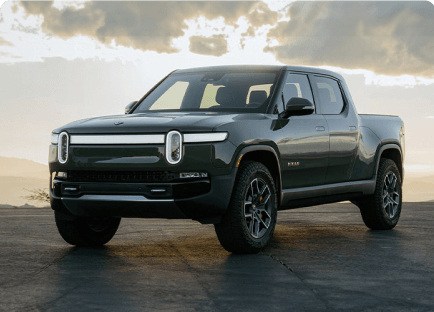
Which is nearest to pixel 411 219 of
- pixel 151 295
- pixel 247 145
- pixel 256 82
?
pixel 256 82

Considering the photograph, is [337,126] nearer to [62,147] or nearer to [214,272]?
[214,272]

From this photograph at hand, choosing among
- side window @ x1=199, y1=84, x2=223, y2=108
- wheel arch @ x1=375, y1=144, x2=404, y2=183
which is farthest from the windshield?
wheel arch @ x1=375, y1=144, x2=404, y2=183

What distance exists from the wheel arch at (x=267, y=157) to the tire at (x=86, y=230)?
6.46 feet

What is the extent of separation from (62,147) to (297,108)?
2491mm

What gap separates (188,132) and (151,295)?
1.88 m

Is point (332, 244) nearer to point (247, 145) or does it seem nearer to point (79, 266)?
point (247, 145)

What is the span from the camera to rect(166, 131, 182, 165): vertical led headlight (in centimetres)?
649

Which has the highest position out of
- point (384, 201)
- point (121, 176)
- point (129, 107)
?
point (129, 107)

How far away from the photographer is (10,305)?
16.0ft

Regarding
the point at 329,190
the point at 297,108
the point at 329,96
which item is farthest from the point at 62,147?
the point at 329,96

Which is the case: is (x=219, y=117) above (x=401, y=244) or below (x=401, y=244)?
above

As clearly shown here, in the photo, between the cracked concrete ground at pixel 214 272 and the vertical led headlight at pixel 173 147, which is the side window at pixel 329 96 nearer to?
the cracked concrete ground at pixel 214 272

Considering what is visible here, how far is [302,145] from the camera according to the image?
7895 mm

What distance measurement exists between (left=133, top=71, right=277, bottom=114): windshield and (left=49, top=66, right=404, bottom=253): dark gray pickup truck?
14 mm
